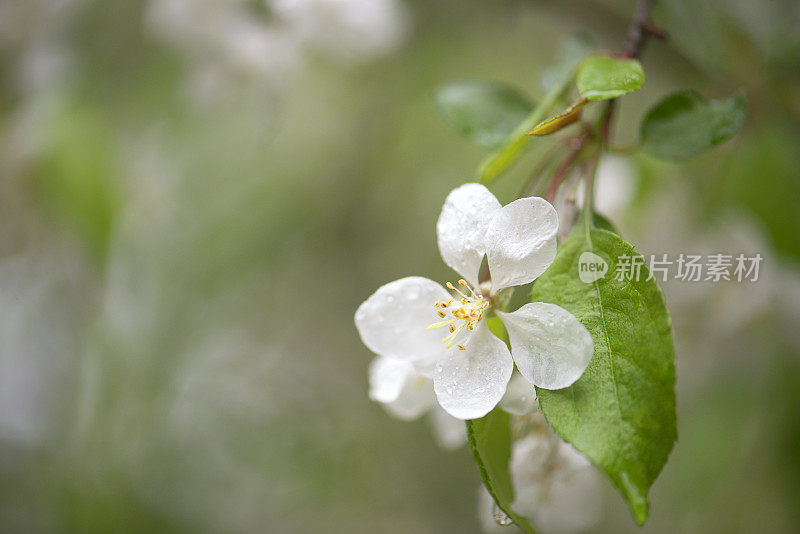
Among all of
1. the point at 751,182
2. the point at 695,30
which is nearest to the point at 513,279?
the point at 695,30

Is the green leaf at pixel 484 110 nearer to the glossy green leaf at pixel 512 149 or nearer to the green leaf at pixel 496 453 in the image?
the glossy green leaf at pixel 512 149

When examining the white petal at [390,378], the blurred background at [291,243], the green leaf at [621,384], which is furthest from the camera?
the blurred background at [291,243]

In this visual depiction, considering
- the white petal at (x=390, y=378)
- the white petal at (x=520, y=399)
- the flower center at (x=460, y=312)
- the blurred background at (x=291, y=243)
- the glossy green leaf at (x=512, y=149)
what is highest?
the glossy green leaf at (x=512, y=149)

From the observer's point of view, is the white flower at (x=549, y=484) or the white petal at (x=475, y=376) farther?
the white flower at (x=549, y=484)

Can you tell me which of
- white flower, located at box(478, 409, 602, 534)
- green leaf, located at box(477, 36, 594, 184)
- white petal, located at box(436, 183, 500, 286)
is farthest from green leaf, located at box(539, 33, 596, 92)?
white flower, located at box(478, 409, 602, 534)

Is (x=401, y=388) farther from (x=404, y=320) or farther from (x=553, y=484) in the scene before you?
(x=553, y=484)

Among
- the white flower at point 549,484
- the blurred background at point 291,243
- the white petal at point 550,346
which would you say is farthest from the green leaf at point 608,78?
the blurred background at point 291,243
